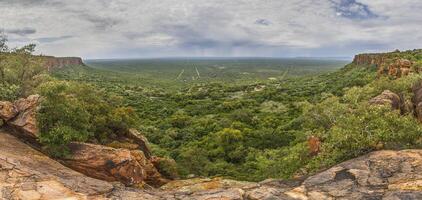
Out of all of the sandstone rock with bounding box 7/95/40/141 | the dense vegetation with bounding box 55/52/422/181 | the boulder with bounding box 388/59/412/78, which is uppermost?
the boulder with bounding box 388/59/412/78

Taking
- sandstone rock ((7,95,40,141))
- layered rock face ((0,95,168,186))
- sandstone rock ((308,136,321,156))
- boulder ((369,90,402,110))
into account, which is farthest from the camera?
boulder ((369,90,402,110))

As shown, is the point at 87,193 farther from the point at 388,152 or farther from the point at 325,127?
the point at 325,127

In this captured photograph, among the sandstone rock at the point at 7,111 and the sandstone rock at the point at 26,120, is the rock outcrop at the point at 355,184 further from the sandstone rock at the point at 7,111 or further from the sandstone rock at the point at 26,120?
the sandstone rock at the point at 7,111

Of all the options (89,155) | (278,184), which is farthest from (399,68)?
(89,155)

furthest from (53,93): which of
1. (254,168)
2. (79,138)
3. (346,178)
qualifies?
(254,168)

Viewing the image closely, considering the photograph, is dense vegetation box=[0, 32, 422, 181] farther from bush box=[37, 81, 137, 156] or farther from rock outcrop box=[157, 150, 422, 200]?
rock outcrop box=[157, 150, 422, 200]

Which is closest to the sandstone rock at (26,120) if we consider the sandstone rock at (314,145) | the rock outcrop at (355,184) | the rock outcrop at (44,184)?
the rock outcrop at (44,184)

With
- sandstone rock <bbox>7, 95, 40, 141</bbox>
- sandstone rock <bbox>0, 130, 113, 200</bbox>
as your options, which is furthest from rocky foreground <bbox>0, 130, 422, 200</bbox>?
sandstone rock <bbox>7, 95, 40, 141</bbox>
